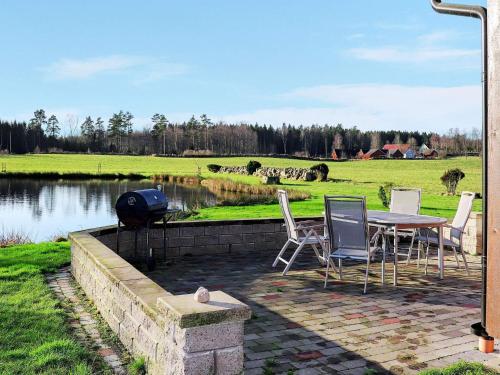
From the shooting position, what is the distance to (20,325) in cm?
441

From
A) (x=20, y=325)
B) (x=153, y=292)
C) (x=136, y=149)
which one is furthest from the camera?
(x=136, y=149)

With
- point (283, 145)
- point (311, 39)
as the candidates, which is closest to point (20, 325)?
point (311, 39)

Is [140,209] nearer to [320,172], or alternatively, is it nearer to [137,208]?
[137,208]

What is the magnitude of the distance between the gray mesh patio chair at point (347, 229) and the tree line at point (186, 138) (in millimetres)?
85427

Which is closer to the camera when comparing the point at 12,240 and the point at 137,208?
the point at 137,208

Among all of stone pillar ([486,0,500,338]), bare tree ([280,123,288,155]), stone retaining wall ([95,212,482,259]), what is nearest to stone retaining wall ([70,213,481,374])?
stone retaining wall ([95,212,482,259])

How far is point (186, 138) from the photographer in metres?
101

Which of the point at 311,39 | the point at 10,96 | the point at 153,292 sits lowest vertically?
the point at 153,292

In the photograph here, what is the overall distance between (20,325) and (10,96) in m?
83.0

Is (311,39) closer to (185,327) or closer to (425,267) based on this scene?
(425,267)

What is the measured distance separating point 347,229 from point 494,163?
293 centimetres

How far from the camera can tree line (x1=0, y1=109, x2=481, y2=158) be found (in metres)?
93.4

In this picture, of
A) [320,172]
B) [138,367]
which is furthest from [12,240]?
[320,172]

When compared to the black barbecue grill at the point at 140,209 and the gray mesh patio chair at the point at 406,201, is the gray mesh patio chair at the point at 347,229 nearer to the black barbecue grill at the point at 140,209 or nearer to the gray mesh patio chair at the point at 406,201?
the gray mesh patio chair at the point at 406,201
